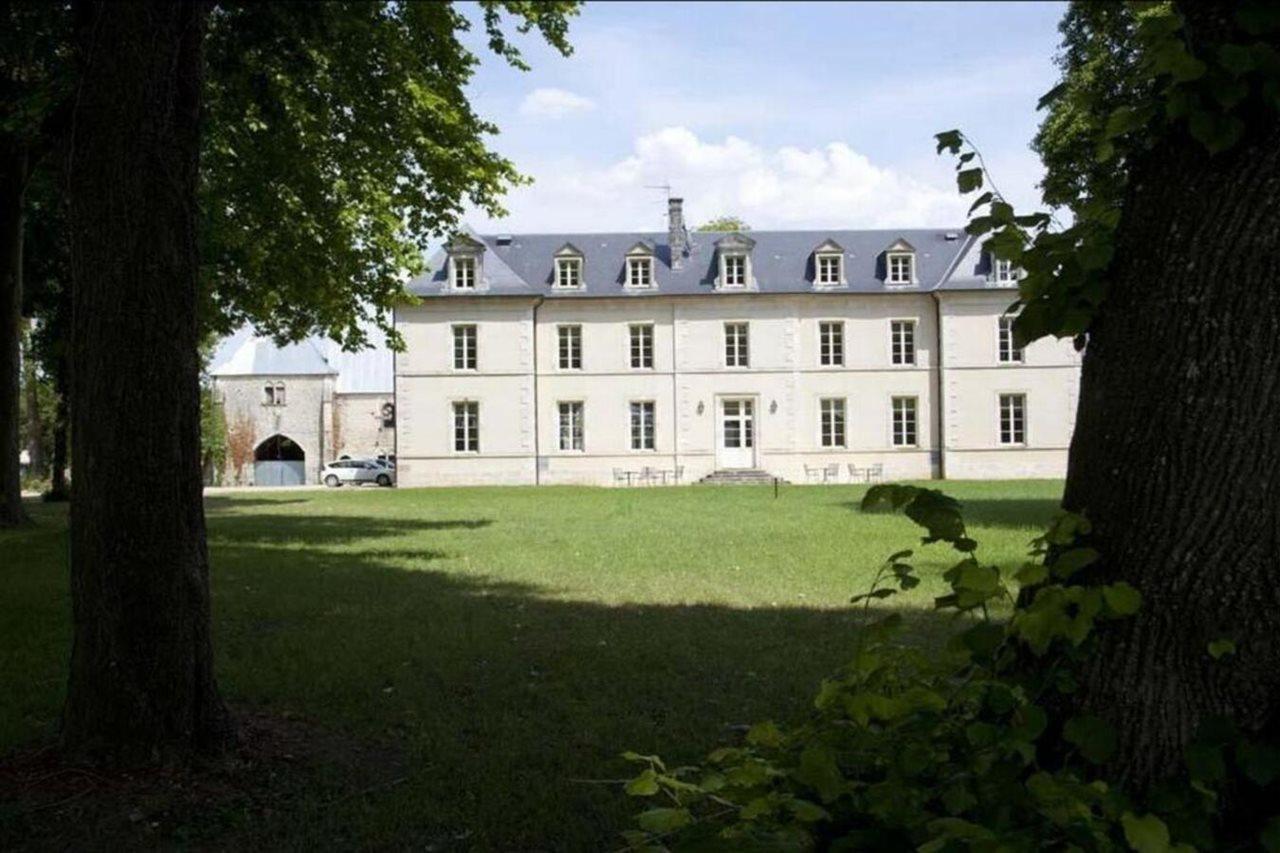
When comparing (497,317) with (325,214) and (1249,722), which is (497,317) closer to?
(325,214)

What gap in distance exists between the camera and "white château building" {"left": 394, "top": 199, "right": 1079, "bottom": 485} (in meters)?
43.6

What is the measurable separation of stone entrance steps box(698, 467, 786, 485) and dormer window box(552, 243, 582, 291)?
9.43m

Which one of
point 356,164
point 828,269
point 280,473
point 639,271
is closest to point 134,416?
point 356,164

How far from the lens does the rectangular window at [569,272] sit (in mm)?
44250

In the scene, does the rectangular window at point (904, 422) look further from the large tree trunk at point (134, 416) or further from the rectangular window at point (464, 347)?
the large tree trunk at point (134, 416)

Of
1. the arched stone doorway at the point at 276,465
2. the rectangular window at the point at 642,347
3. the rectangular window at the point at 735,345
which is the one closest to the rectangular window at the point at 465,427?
the rectangular window at the point at 642,347

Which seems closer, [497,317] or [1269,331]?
[1269,331]

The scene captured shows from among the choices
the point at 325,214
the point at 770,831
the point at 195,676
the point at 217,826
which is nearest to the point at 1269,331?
the point at 770,831

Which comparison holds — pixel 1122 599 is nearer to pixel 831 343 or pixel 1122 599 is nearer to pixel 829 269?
pixel 831 343

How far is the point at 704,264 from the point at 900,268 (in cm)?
798

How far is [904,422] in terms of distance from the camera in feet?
145

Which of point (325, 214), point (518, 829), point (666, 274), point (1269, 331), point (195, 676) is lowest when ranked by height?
point (518, 829)

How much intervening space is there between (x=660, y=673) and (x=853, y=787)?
459 cm

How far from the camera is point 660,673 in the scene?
6789 mm
